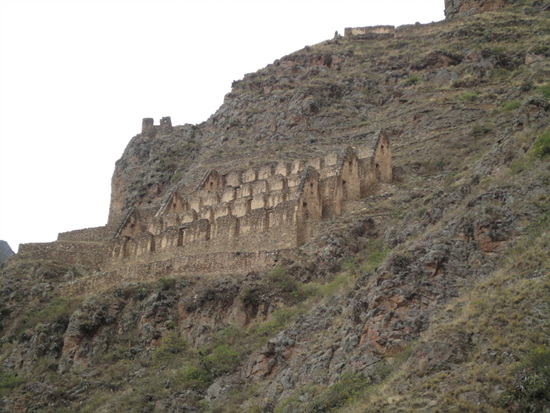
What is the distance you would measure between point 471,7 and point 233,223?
51896 millimetres

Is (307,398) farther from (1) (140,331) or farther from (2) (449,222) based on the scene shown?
(1) (140,331)

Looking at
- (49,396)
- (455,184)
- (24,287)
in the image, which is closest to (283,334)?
(455,184)

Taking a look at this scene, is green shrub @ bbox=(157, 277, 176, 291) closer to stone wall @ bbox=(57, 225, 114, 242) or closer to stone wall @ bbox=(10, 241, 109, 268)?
stone wall @ bbox=(10, 241, 109, 268)

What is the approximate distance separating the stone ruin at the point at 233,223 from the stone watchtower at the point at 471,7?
38609mm

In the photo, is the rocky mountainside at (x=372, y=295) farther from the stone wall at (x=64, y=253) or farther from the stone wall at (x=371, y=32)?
the stone wall at (x=371, y=32)

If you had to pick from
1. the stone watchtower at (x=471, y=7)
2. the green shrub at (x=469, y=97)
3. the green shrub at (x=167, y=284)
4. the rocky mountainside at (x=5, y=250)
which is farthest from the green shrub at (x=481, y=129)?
the rocky mountainside at (x=5, y=250)

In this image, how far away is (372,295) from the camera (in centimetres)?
2308

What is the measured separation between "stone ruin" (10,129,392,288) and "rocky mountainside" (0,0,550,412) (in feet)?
4.31

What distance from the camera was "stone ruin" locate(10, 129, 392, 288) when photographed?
126 feet

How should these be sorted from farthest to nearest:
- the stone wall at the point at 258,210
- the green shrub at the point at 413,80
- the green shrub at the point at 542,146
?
the green shrub at the point at 413,80 < the stone wall at the point at 258,210 < the green shrub at the point at 542,146

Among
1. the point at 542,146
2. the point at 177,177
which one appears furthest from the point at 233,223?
the point at 177,177

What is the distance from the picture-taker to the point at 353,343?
2223 centimetres

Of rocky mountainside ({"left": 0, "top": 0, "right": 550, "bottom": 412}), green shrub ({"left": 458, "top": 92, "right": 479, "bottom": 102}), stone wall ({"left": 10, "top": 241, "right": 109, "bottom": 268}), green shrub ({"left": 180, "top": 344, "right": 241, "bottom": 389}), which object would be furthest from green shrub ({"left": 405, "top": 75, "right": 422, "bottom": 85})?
green shrub ({"left": 180, "top": 344, "right": 241, "bottom": 389})

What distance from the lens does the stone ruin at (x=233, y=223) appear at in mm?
38531
